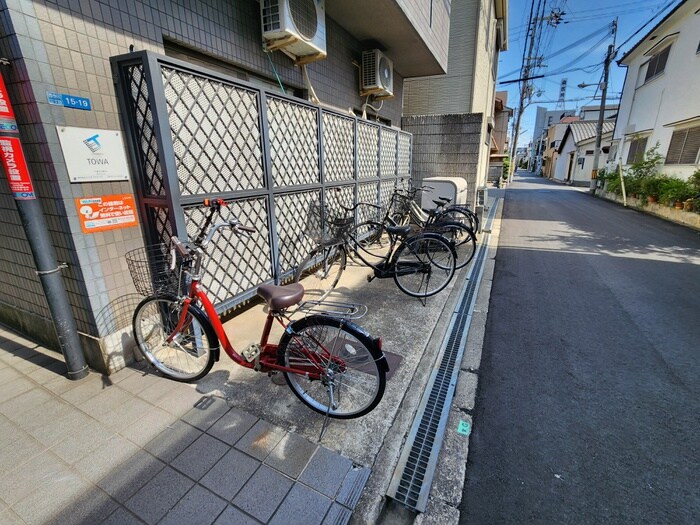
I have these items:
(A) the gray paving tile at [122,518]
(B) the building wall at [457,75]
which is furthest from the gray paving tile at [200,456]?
(B) the building wall at [457,75]

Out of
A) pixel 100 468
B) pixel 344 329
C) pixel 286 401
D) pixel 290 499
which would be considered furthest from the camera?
pixel 286 401

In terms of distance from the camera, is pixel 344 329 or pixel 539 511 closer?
pixel 539 511

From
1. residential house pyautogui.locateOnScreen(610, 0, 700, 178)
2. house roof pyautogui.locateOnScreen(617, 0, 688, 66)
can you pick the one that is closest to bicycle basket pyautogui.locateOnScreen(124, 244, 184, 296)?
residential house pyautogui.locateOnScreen(610, 0, 700, 178)

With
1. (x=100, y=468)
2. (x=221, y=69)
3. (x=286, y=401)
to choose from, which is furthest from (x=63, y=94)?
(x=286, y=401)

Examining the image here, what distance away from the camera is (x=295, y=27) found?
→ 357 centimetres

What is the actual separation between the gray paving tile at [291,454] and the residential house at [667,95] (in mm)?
13836

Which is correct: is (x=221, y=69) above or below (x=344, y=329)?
above

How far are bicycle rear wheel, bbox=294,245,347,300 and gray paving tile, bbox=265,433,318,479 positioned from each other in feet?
6.30

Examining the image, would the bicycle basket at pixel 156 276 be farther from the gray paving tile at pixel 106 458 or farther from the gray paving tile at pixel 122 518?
the gray paving tile at pixel 122 518

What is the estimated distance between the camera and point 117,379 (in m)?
2.47

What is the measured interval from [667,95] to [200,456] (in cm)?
1769

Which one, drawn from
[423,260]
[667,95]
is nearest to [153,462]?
[423,260]

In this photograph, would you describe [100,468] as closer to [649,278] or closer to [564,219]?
[649,278]

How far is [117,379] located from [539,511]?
9.73ft
